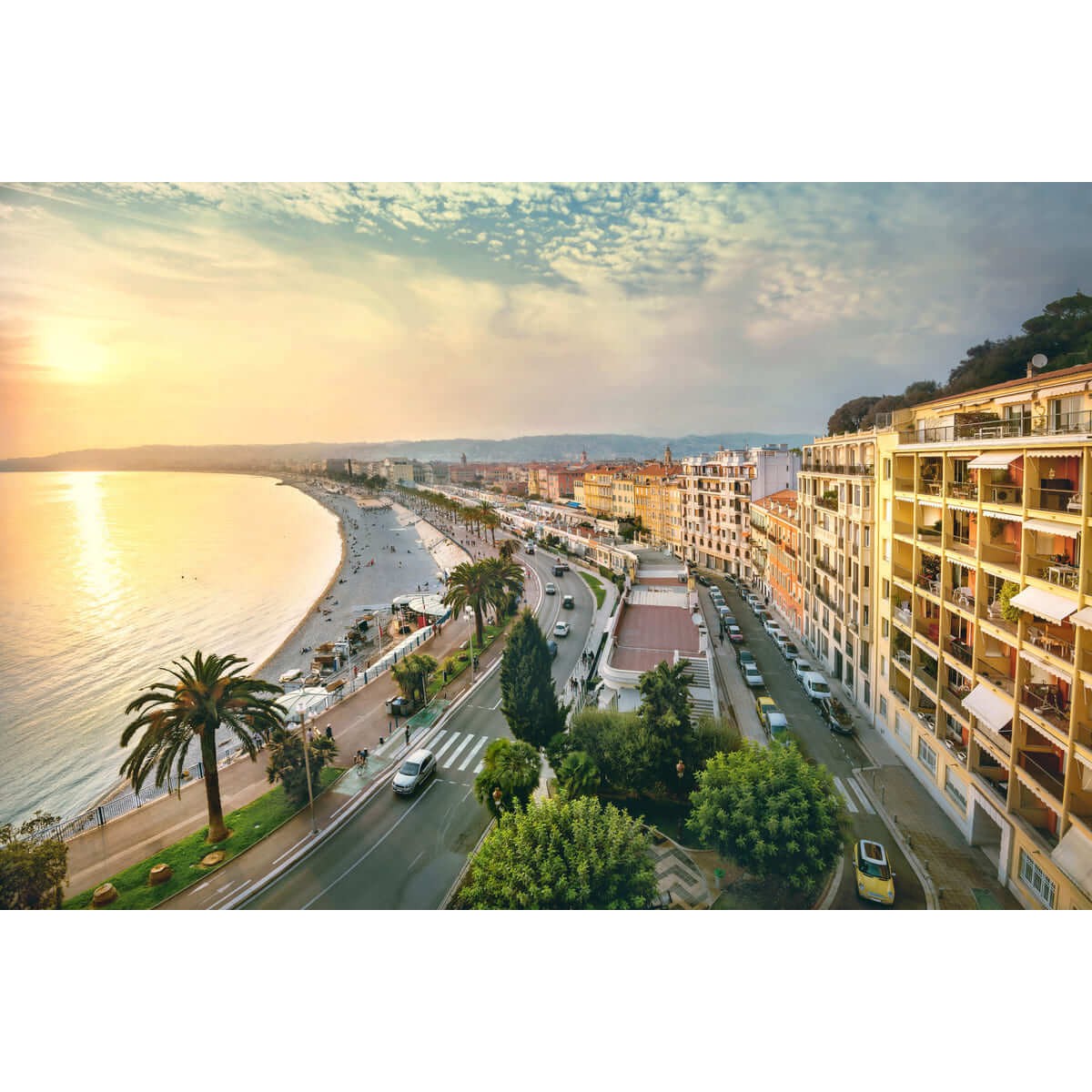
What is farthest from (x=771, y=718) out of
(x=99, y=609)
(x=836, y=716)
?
(x=99, y=609)

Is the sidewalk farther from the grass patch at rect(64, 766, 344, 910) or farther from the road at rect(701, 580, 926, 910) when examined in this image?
the grass patch at rect(64, 766, 344, 910)

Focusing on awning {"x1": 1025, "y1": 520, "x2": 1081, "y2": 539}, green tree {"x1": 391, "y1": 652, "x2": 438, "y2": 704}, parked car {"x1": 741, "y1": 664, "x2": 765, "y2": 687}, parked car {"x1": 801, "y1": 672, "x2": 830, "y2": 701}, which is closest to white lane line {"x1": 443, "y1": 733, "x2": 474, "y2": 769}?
green tree {"x1": 391, "y1": 652, "x2": 438, "y2": 704}

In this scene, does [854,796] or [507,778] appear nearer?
[507,778]

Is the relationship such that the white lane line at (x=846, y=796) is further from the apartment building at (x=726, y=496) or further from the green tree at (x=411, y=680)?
the apartment building at (x=726, y=496)

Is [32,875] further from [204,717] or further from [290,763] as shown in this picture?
[290,763]

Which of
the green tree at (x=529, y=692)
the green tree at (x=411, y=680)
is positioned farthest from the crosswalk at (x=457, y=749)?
the green tree at (x=411, y=680)
